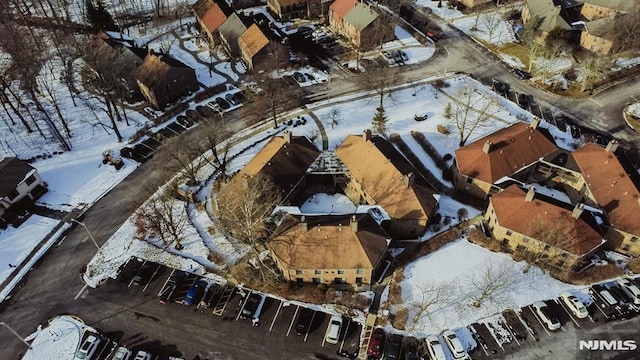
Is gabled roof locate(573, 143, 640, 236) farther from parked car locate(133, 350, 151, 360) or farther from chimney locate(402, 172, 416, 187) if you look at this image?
parked car locate(133, 350, 151, 360)

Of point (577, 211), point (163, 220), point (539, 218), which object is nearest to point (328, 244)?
point (163, 220)

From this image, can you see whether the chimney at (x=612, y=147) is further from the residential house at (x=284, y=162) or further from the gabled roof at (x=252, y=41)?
the gabled roof at (x=252, y=41)

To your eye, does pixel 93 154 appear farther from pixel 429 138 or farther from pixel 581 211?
pixel 581 211

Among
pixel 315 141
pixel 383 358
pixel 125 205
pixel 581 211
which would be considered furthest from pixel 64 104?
pixel 581 211

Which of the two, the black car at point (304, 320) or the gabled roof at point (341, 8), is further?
the gabled roof at point (341, 8)

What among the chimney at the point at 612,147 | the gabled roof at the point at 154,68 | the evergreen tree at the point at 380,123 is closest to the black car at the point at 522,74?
the chimney at the point at 612,147
